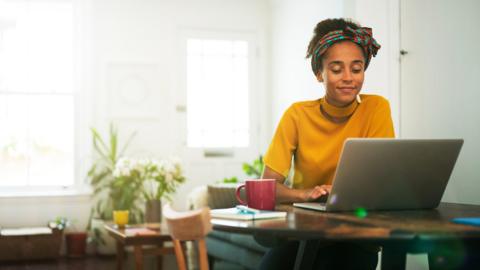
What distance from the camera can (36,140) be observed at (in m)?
6.49

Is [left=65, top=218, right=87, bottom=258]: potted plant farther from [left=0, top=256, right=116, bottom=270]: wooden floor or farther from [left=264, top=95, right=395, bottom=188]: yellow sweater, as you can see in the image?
[left=264, top=95, right=395, bottom=188]: yellow sweater

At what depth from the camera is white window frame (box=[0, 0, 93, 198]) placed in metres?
6.56

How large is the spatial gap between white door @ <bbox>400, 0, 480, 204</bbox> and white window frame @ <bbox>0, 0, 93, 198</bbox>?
381cm

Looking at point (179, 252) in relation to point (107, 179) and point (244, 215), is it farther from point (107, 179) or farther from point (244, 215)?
point (107, 179)

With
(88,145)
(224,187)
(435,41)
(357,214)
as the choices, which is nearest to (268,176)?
(357,214)

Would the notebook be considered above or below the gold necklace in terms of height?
below

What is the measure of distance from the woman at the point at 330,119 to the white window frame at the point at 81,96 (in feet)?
15.6

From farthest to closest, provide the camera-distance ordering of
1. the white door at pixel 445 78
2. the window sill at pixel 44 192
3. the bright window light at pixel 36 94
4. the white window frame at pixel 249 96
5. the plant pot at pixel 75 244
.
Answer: the white window frame at pixel 249 96 → the bright window light at pixel 36 94 → the window sill at pixel 44 192 → the plant pot at pixel 75 244 → the white door at pixel 445 78

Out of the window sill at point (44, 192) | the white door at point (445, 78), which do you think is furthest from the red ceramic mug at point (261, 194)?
the window sill at point (44, 192)

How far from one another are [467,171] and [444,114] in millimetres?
364

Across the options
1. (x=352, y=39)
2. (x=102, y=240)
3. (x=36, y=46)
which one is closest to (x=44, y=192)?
(x=102, y=240)

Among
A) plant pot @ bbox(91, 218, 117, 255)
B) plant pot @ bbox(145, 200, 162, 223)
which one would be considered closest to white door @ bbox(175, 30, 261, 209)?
plant pot @ bbox(91, 218, 117, 255)

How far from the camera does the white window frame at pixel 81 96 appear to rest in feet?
21.5

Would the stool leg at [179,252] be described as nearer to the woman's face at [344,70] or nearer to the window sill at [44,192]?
the woman's face at [344,70]
